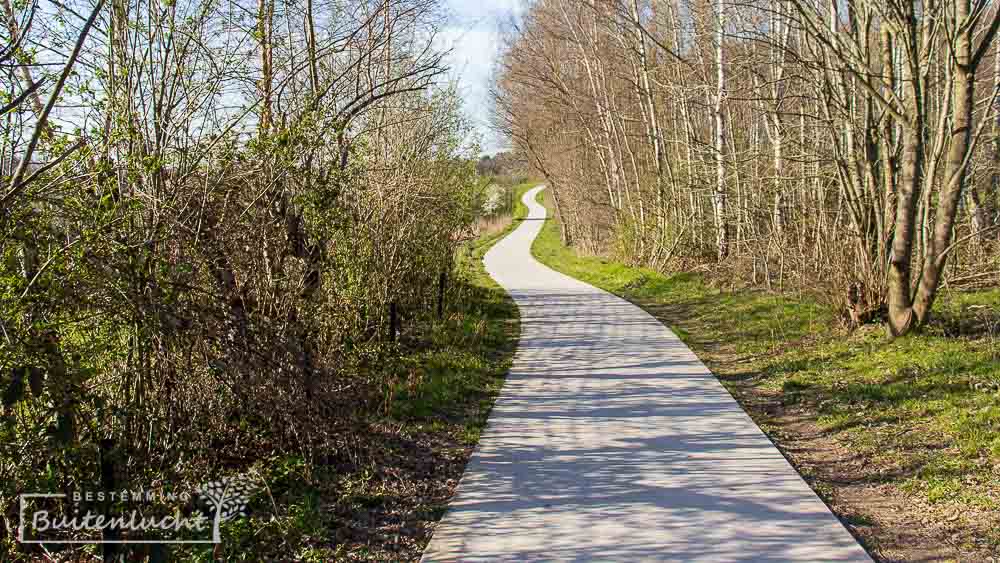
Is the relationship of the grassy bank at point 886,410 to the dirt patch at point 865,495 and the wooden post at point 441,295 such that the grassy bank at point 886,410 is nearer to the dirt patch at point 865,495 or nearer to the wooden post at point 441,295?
the dirt patch at point 865,495

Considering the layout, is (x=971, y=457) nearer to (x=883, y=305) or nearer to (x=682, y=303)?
(x=883, y=305)

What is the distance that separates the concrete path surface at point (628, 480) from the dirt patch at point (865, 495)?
187 millimetres

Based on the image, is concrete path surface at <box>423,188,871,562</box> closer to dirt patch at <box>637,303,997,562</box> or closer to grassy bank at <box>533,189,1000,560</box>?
dirt patch at <box>637,303,997,562</box>

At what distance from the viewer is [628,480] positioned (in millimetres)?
5477

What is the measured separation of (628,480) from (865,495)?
1.64 meters

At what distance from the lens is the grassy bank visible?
4.85 metres

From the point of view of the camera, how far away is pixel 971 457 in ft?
18.5

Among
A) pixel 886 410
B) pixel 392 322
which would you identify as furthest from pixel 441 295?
pixel 886 410

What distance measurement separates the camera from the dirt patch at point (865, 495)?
4.46m

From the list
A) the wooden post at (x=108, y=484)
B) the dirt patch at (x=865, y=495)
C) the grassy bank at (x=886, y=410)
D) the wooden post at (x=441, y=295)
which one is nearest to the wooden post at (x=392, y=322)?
the wooden post at (x=441, y=295)

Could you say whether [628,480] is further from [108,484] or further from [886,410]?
[108,484]

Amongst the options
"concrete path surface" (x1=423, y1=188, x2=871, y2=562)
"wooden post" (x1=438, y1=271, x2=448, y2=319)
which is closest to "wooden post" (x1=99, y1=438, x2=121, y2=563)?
"concrete path surface" (x1=423, y1=188, x2=871, y2=562)

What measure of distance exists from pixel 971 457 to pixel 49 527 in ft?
19.9

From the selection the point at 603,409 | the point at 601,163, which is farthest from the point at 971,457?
the point at 601,163
